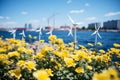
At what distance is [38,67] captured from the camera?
5.73 meters

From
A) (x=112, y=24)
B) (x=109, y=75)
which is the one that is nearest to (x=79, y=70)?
(x=109, y=75)

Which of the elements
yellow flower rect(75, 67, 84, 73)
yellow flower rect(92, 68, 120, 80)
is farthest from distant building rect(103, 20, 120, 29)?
yellow flower rect(92, 68, 120, 80)

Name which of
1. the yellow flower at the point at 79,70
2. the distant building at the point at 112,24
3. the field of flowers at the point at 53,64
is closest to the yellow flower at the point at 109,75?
the field of flowers at the point at 53,64

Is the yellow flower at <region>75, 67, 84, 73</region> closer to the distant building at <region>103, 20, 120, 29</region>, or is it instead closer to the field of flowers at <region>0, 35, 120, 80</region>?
the field of flowers at <region>0, 35, 120, 80</region>

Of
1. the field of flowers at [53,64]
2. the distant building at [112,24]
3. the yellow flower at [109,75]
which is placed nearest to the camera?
the yellow flower at [109,75]

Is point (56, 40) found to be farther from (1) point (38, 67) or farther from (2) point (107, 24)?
(2) point (107, 24)

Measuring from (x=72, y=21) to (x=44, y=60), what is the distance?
27.9 feet

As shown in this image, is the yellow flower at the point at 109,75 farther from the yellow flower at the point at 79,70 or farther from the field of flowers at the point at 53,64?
the yellow flower at the point at 79,70

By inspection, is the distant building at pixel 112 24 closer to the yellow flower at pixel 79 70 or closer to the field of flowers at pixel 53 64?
the field of flowers at pixel 53 64

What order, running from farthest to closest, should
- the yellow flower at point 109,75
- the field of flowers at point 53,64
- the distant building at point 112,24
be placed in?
the distant building at point 112,24
the field of flowers at point 53,64
the yellow flower at point 109,75

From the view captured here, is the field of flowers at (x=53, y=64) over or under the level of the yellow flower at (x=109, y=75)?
under

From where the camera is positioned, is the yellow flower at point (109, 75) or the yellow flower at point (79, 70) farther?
the yellow flower at point (79, 70)

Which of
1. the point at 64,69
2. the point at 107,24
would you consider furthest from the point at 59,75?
the point at 107,24

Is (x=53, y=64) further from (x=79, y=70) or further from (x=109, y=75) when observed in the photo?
(x=109, y=75)
